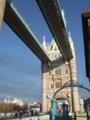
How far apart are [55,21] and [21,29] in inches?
153

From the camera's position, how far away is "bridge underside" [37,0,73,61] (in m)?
27.6

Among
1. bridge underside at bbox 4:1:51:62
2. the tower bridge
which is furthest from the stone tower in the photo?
bridge underside at bbox 4:1:51:62

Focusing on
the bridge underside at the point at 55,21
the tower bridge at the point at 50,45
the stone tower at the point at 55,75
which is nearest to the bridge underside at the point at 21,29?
the tower bridge at the point at 50,45

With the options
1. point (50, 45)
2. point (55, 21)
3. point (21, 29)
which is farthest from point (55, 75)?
point (55, 21)

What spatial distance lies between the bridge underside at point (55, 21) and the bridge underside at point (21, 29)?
7.98ft

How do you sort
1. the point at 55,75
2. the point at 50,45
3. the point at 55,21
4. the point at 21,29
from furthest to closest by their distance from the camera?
1. the point at 50,45
2. the point at 55,75
3. the point at 21,29
4. the point at 55,21

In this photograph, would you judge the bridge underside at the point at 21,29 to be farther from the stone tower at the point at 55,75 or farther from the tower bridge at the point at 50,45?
the stone tower at the point at 55,75

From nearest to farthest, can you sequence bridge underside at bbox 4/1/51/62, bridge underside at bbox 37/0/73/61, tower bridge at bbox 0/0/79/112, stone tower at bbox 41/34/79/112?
bridge underside at bbox 37/0/73/61 < bridge underside at bbox 4/1/51/62 < tower bridge at bbox 0/0/79/112 < stone tower at bbox 41/34/79/112

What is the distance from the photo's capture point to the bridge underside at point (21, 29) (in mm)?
27777

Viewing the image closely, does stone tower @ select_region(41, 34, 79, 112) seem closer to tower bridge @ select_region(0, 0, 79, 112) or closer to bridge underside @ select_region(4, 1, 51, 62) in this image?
tower bridge @ select_region(0, 0, 79, 112)

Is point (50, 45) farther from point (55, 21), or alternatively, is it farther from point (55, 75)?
point (55, 21)

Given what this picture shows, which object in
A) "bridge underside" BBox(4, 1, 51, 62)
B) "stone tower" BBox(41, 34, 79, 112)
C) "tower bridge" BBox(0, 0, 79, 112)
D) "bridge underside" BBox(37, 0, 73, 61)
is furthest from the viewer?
"stone tower" BBox(41, 34, 79, 112)

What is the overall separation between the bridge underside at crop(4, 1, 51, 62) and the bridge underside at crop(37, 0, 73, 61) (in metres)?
2.43

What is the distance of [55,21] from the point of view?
31.6m
